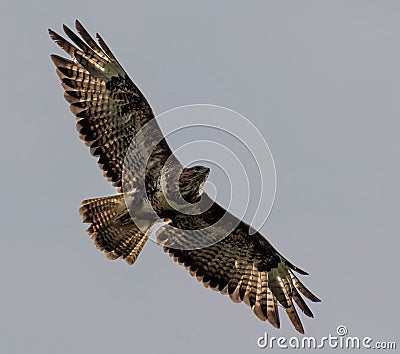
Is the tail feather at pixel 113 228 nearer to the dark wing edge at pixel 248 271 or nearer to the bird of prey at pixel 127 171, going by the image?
the bird of prey at pixel 127 171

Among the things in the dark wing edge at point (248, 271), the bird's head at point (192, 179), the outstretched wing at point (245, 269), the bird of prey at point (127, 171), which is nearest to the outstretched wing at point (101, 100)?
the bird of prey at point (127, 171)

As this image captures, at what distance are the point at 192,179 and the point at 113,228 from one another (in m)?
1.89

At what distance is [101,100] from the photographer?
19250 mm

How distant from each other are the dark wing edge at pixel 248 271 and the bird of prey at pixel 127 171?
1.2 inches

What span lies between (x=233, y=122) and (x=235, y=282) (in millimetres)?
3470

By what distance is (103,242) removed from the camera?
774 inches

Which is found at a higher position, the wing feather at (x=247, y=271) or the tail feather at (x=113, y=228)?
the wing feather at (x=247, y=271)

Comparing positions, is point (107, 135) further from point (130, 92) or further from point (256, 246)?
point (256, 246)

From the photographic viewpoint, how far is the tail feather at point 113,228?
1955cm

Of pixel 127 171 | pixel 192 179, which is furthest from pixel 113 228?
pixel 192 179

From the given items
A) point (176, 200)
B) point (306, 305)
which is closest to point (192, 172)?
point (176, 200)

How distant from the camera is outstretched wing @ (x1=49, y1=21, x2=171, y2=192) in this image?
1916 centimetres

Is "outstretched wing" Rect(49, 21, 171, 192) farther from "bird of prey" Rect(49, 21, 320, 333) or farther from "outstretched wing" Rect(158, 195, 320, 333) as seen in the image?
"outstretched wing" Rect(158, 195, 320, 333)

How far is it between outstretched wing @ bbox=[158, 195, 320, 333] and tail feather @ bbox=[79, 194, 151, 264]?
2.91ft
